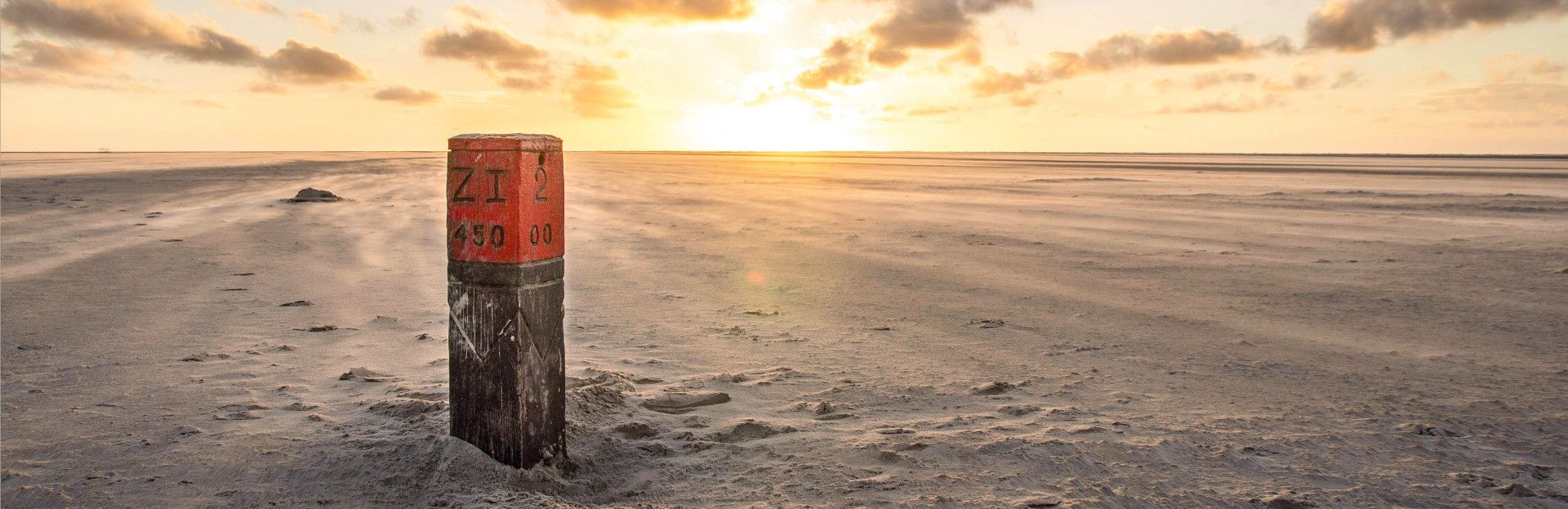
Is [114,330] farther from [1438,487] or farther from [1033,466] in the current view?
[1438,487]

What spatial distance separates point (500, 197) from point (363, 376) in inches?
83.7

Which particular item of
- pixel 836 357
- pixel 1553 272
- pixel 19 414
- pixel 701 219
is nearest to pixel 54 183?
pixel 701 219

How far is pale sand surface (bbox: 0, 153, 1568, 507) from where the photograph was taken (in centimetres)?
311

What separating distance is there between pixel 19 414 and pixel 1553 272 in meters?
11.0

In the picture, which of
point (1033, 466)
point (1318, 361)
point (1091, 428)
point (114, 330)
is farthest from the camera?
point (114, 330)

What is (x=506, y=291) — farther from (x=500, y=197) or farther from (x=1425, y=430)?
(x=1425, y=430)

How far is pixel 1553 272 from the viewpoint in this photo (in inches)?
309

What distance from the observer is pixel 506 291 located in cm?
295

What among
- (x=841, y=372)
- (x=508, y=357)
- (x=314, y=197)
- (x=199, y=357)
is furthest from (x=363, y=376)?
(x=314, y=197)

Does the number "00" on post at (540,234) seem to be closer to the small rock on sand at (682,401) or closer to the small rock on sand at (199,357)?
the small rock on sand at (682,401)

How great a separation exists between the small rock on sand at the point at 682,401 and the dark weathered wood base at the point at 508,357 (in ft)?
2.78

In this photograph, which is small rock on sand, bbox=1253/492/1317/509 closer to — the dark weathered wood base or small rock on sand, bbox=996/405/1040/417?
small rock on sand, bbox=996/405/1040/417

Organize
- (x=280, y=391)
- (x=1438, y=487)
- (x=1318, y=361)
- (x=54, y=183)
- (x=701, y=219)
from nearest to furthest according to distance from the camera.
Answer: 1. (x=1438, y=487)
2. (x=280, y=391)
3. (x=1318, y=361)
4. (x=701, y=219)
5. (x=54, y=183)

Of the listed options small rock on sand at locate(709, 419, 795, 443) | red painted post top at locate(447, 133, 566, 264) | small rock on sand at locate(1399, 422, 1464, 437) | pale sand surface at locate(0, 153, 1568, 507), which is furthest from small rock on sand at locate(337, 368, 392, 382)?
small rock on sand at locate(1399, 422, 1464, 437)
